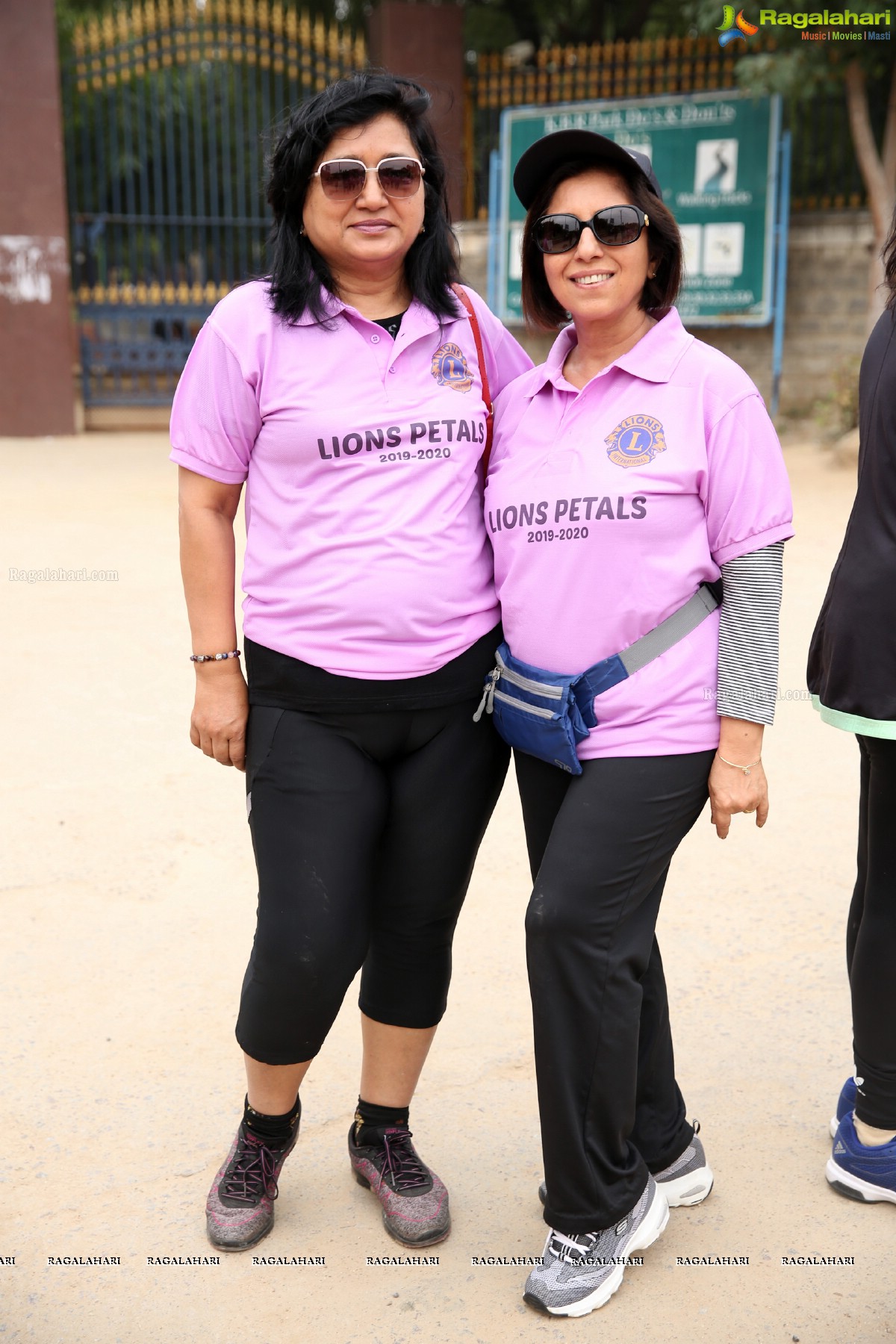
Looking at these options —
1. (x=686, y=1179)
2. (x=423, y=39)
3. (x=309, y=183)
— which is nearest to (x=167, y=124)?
(x=423, y=39)

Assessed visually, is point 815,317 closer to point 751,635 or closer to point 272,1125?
point 751,635

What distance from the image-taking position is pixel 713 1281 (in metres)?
2.20

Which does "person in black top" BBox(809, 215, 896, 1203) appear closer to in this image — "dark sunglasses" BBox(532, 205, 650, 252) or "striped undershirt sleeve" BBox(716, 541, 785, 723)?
"striped undershirt sleeve" BBox(716, 541, 785, 723)

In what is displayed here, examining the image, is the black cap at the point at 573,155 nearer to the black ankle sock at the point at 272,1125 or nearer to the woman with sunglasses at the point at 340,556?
the woman with sunglasses at the point at 340,556

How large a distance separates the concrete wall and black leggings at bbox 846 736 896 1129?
9.16 metres

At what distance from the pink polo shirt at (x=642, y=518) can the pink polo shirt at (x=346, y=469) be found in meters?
0.11

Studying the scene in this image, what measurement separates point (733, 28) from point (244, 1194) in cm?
1005

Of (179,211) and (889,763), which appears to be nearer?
(889,763)

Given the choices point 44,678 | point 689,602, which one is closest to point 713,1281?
point 689,602

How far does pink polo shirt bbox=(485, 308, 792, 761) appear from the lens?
197 cm

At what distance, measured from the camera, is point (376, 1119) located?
96.0 inches

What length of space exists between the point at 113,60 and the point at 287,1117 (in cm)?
1152

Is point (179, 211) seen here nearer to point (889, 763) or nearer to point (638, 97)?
point (638, 97)

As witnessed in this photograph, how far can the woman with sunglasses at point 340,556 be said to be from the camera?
208cm
